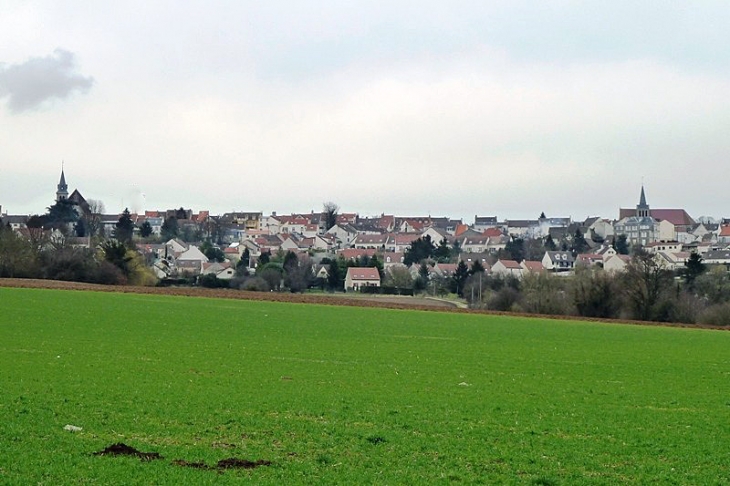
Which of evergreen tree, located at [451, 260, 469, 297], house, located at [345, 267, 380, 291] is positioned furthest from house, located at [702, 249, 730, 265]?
house, located at [345, 267, 380, 291]

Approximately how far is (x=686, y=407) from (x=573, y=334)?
30664 millimetres

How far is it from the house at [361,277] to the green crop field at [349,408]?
88.9 meters

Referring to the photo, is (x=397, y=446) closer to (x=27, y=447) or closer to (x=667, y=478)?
(x=667, y=478)

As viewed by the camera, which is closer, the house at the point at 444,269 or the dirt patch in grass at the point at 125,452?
the dirt patch in grass at the point at 125,452

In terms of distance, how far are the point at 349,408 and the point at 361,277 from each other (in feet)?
384

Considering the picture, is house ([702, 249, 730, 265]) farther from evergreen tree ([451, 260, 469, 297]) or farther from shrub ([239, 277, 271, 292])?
shrub ([239, 277, 271, 292])

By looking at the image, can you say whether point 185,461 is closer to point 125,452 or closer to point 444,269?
point 125,452

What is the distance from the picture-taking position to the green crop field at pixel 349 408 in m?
15.0

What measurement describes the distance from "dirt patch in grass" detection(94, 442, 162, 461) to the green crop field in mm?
224

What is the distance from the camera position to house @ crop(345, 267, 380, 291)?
13412 centimetres

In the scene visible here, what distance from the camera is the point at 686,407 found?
78.2 feet

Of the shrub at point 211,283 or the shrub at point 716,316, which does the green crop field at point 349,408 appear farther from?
the shrub at point 211,283

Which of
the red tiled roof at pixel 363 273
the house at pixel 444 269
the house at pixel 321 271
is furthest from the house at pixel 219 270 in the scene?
the house at pixel 444 269

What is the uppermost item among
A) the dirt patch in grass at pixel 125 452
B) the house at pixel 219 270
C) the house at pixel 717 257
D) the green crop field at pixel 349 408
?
the house at pixel 717 257
